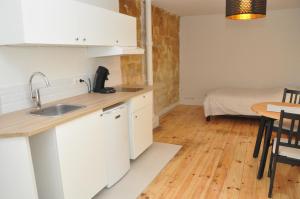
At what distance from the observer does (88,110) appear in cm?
210

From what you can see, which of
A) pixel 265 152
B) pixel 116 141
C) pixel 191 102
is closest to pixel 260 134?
pixel 265 152

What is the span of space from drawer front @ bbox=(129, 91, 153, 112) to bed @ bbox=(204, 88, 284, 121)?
1.83 m

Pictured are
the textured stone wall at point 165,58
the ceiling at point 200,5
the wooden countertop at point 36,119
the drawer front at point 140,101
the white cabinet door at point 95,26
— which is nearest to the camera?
the wooden countertop at point 36,119

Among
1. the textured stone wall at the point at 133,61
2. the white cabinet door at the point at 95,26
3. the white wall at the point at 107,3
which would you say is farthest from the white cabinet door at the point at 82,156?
the textured stone wall at the point at 133,61

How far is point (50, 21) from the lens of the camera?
197 cm

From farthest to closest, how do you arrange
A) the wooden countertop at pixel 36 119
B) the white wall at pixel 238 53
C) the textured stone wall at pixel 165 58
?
the white wall at pixel 238 53, the textured stone wall at pixel 165 58, the wooden countertop at pixel 36 119

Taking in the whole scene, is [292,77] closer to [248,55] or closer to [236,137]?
[248,55]

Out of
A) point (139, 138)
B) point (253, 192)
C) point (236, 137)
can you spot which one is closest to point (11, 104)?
point (139, 138)

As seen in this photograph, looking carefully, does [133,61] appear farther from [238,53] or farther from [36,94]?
[238,53]

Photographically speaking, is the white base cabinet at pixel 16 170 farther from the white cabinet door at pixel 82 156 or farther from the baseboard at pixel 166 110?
the baseboard at pixel 166 110

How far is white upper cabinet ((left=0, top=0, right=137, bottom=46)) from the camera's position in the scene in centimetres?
178

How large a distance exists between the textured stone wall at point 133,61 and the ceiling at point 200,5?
0.51 m

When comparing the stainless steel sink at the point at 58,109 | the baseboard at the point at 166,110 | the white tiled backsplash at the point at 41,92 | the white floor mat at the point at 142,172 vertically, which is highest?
the white tiled backsplash at the point at 41,92

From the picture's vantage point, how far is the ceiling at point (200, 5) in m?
4.30
